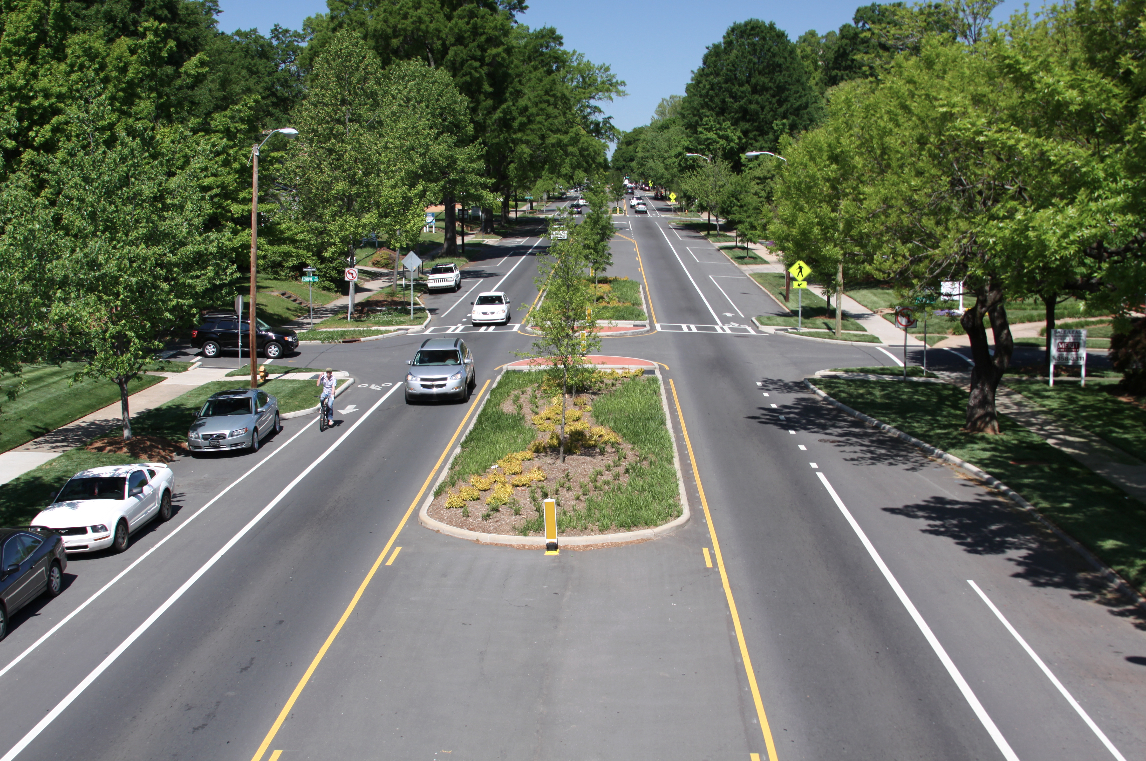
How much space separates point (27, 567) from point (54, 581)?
40.5 inches

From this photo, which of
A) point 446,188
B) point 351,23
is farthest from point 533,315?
point 351,23

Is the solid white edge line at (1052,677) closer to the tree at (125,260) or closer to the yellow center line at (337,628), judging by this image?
the yellow center line at (337,628)

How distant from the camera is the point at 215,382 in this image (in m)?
30.9

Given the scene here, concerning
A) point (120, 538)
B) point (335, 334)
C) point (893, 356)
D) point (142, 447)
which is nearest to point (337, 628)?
point (120, 538)

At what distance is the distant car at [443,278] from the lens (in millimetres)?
51469

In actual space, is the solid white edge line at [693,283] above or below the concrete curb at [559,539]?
above

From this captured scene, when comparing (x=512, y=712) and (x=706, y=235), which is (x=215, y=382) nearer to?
(x=512, y=712)

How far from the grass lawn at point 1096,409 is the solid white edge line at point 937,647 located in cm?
928

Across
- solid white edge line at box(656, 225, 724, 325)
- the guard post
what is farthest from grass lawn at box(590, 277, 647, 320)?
the guard post

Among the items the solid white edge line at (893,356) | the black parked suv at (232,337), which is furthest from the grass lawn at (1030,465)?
the black parked suv at (232,337)

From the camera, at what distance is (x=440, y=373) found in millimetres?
27094

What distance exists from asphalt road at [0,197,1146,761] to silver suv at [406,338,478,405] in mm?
6350

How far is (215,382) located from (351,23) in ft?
147

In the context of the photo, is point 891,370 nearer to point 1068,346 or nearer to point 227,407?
point 1068,346
